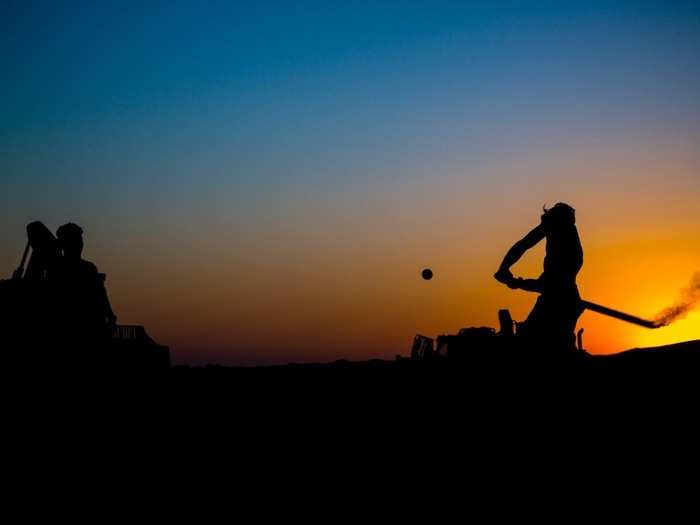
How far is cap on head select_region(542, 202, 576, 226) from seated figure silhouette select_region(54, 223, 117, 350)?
564cm

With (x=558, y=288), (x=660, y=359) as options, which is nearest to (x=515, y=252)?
(x=558, y=288)

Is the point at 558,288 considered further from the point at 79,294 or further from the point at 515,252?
the point at 79,294

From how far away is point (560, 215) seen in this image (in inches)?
367

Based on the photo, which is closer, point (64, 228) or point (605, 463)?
point (605, 463)

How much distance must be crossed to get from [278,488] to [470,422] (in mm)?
2279

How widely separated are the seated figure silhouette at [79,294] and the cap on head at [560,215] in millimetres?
5635

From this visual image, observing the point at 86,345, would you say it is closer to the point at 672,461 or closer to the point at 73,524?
the point at 73,524

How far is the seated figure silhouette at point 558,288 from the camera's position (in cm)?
925

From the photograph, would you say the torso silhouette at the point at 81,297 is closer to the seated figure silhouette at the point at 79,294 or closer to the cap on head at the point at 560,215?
the seated figure silhouette at the point at 79,294

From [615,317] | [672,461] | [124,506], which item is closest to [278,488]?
[124,506]

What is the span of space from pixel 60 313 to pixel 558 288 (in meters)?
5.93

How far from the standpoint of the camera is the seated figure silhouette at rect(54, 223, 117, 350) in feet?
33.1

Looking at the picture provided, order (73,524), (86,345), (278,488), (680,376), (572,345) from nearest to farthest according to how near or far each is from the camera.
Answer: (73,524)
(278,488)
(680,376)
(572,345)
(86,345)

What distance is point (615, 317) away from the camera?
11625 mm
